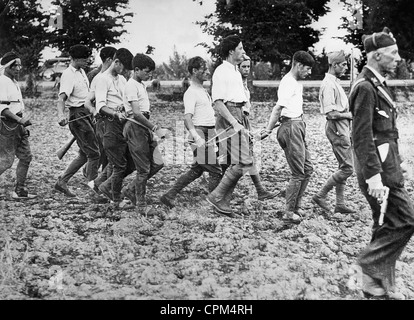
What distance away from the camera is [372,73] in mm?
3463

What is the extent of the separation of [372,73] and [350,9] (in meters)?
1.42

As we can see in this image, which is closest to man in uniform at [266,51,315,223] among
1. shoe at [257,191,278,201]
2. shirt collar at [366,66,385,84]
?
shoe at [257,191,278,201]

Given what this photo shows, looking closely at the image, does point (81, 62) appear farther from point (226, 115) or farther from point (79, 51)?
point (226, 115)

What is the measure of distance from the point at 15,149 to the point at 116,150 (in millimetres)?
934

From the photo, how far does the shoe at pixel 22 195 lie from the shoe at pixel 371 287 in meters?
2.93

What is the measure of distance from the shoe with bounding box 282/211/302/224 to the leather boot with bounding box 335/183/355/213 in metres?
0.42

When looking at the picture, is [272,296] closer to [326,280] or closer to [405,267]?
[326,280]

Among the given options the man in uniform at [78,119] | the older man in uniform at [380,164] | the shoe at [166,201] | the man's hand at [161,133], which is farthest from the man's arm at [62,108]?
the older man in uniform at [380,164]

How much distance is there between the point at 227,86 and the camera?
4.88m

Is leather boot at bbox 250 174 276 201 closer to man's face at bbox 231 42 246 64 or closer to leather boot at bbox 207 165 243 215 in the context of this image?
leather boot at bbox 207 165 243 215

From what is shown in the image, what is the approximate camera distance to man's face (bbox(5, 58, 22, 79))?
4967mm

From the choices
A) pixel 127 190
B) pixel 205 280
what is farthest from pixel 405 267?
pixel 127 190

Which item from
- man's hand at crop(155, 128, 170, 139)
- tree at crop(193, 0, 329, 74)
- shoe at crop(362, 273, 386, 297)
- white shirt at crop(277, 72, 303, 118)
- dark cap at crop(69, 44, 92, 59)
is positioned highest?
tree at crop(193, 0, 329, 74)
